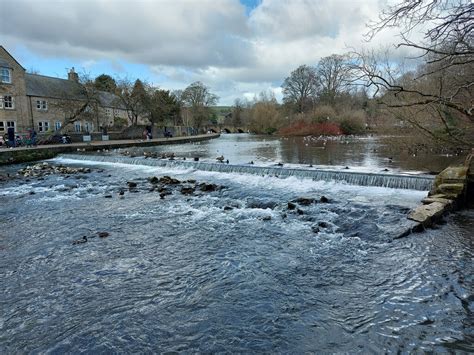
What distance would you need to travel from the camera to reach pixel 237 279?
550cm

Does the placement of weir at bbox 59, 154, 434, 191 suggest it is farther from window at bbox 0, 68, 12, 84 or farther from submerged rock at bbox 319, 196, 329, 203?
window at bbox 0, 68, 12, 84

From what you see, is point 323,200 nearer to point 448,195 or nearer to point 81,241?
point 448,195

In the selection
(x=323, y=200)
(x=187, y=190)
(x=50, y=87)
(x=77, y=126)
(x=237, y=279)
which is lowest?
(x=237, y=279)

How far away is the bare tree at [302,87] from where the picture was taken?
62719 mm

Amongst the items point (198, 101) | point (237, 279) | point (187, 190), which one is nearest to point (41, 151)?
point (187, 190)

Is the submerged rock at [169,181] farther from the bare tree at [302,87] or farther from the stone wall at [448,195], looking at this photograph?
the bare tree at [302,87]

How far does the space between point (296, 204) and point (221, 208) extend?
227 cm

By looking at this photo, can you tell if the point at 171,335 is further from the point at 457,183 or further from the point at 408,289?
the point at 457,183

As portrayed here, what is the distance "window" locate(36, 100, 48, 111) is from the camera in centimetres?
3961

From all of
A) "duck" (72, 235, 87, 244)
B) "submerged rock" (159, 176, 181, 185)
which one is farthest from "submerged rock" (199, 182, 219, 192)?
"duck" (72, 235, 87, 244)

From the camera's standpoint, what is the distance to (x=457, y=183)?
9281mm

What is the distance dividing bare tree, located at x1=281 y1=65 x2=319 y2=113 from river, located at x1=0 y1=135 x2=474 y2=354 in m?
56.3

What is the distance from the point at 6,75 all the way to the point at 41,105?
548 centimetres

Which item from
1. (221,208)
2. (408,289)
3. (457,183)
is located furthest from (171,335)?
(457,183)
